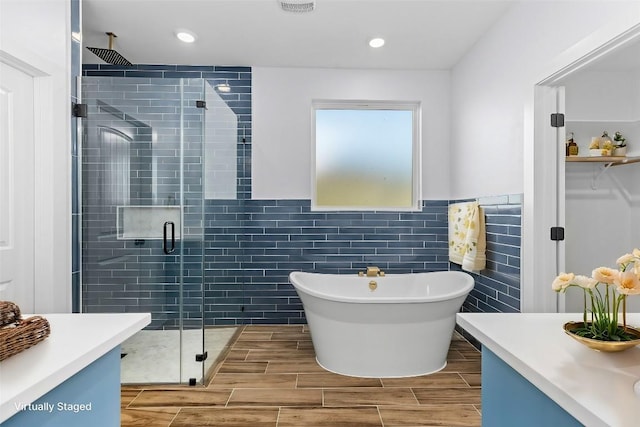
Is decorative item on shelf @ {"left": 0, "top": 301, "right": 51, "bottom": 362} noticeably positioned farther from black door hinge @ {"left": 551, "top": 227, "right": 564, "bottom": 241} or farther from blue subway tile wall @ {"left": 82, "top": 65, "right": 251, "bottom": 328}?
black door hinge @ {"left": 551, "top": 227, "right": 564, "bottom": 241}

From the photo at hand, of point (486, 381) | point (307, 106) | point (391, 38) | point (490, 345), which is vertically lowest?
point (486, 381)

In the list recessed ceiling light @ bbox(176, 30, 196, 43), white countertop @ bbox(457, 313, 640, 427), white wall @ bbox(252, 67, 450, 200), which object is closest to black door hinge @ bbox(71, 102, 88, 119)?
recessed ceiling light @ bbox(176, 30, 196, 43)

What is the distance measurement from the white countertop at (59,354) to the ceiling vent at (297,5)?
7.37 feet

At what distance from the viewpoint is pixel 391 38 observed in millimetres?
3172

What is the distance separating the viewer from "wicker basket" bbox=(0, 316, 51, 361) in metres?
0.94

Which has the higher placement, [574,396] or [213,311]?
[574,396]

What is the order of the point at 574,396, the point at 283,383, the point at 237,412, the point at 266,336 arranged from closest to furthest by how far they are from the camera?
the point at 574,396, the point at 237,412, the point at 283,383, the point at 266,336

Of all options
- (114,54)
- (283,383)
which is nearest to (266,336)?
(283,383)

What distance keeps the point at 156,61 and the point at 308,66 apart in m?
1.48

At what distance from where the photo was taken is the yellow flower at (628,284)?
98 centimetres

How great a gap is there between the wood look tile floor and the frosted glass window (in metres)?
1.64

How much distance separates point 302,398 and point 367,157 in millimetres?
2455

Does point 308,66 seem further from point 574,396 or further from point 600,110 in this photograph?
point 574,396

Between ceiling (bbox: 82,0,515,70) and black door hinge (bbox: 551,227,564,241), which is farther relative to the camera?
ceiling (bbox: 82,0,515,70)
